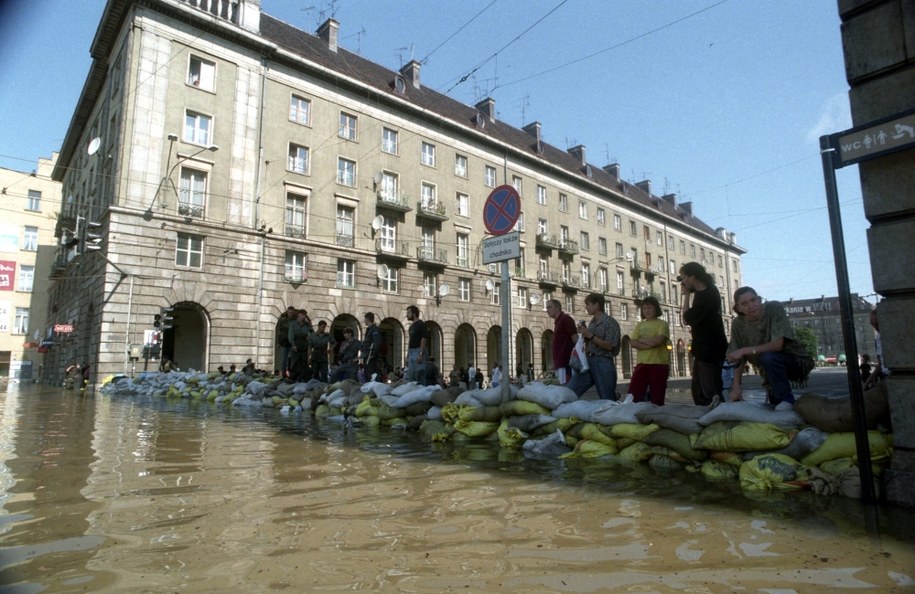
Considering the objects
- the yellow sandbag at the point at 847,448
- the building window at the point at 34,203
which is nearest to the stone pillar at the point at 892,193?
the yellow sandbag at the point at 847,448

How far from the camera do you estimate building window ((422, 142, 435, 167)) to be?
31.0m

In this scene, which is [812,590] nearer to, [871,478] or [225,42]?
[871,478]

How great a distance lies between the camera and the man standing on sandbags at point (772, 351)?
14.8 ft

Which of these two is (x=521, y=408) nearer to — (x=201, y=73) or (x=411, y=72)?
(x=201, y=73)

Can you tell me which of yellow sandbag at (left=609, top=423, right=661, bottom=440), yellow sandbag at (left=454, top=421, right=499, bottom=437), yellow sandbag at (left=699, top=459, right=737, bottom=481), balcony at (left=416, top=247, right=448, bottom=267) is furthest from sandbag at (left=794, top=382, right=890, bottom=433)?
balcony at (left=416, top=247, right=448, bottom=267)

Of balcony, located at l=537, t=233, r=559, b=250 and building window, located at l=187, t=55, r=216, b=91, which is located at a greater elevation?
Answer: building window, located at l=187, t=55, r=216, b=91

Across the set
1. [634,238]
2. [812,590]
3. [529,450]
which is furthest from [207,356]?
[634,238]

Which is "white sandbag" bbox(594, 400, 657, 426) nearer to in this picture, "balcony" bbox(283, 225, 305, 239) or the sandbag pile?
the sandbag pile

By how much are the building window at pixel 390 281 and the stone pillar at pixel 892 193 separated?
25.1 metres

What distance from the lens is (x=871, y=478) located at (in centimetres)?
328

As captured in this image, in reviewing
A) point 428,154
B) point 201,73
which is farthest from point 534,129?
point 201,73

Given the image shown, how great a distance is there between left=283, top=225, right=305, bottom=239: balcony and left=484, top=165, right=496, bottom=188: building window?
13517 mm

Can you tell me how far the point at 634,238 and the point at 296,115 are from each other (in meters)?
32.2

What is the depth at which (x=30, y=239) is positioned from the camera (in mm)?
46719
